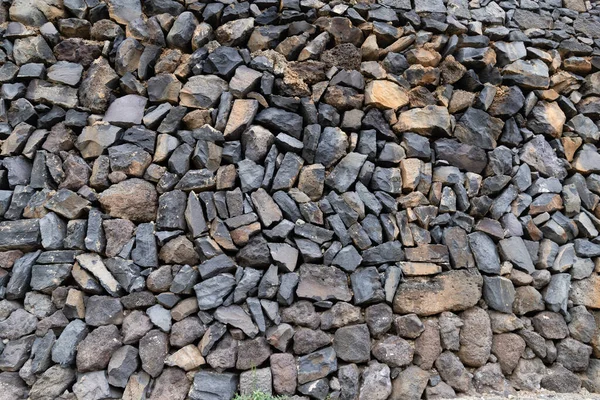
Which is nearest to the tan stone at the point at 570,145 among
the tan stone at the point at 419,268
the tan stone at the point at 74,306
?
the tan stone at the point at 419,268

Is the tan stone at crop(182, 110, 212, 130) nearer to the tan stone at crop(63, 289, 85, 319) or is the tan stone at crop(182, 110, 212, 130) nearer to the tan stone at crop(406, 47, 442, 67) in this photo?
the tan stone at crop(63, 289, 85, 319)

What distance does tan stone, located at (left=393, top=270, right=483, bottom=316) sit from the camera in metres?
3.37

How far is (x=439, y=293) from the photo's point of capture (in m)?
3.41

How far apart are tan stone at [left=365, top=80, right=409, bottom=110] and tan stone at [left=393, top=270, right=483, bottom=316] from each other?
4.92 ft

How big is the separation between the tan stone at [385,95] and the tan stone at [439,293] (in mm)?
1500

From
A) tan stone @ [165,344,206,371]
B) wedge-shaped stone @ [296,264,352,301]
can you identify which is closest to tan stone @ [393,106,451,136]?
wedge-shaped stone @ [296,264,352,301]

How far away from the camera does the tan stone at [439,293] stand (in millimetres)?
3367

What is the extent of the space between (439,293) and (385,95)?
5.64 ft

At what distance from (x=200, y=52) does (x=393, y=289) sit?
8.38 feet

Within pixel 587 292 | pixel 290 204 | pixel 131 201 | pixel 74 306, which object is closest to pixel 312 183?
pixel 290 204

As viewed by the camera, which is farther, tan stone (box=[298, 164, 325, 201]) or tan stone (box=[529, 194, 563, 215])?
tan stone (box=[529, 194, 563, 215])

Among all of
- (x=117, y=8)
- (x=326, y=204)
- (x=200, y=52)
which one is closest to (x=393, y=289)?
(x=326, y=204)

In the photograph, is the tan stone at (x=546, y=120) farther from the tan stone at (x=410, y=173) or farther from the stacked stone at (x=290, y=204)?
the tan stone at (x=410, y=173)

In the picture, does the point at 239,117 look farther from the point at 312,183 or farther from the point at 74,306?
the point at 74,306
